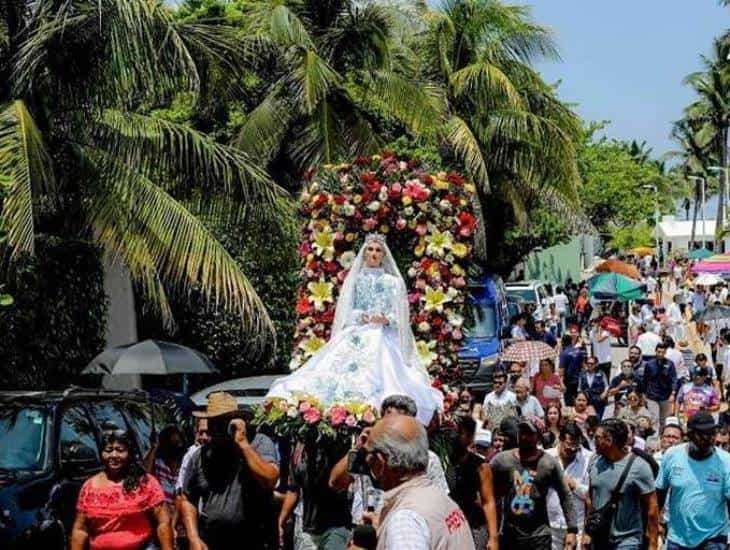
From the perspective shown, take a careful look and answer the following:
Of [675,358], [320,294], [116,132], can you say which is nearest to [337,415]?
[320,294]

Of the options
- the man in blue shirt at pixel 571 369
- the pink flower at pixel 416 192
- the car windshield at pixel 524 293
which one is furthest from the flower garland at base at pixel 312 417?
the car windshield at pixel 524 293

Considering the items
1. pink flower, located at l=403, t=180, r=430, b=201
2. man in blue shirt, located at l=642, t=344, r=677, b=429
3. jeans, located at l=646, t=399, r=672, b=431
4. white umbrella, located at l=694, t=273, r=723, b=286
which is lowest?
jeans, located at l=646, t=399, r=672, b=431

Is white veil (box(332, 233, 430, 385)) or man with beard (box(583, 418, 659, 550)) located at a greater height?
white veil (box(332, 233, 430, 385))

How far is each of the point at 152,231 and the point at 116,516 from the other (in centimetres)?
834

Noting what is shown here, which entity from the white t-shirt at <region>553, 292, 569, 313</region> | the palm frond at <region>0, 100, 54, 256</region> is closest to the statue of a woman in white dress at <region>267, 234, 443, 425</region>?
the palm frond at <region>0, 100, 54, 256</region>

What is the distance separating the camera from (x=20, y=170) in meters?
13.6

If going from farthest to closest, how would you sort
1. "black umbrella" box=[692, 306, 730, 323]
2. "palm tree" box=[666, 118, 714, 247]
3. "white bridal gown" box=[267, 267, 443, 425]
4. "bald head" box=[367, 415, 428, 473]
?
"palm tree" box=[666, 118, 714, 247], "black umbrella" box=[692, 306, 730, 323], "white bridal gown" box=[267, 267, 443, 425], "bald head" box=[367, 415, 428, 473]

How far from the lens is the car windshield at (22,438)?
32.7 ft

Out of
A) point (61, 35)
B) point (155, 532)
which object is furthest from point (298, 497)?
point (61, 35)

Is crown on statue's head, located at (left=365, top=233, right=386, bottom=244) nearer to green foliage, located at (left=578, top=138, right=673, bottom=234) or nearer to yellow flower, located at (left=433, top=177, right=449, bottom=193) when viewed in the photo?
yellow flower, located at (left=433, top=177, right=449, bottom=193)

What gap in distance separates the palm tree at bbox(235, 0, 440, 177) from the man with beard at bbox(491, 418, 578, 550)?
12948 mm

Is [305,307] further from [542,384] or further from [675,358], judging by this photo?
[675,358]

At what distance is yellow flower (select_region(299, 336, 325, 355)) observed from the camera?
435 inches

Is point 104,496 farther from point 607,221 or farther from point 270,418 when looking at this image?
point 607,221
